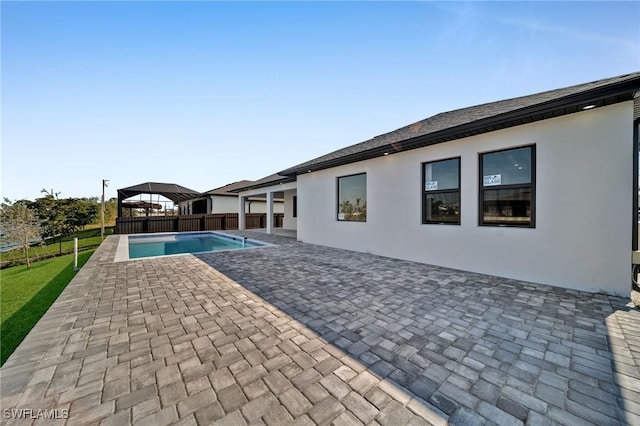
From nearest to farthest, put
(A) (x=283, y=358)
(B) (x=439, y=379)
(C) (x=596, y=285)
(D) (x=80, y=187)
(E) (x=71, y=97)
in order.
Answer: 1. (B) (x=439, y=379)
2. (A) (x=283, y=358)
3. (C) (x=596, y=285)
4. (E) (x=71, y=97)
5. (D) (x=80, y=187)

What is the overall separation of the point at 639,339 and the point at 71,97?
568 inches

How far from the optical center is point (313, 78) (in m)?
9.91

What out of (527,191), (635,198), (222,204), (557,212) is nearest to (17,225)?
(222,204)

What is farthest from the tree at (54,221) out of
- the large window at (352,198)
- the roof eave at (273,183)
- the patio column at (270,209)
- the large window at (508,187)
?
the large window at (508,187)

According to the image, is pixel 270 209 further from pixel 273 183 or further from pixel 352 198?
pixel 352 198

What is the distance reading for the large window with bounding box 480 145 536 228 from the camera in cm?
487

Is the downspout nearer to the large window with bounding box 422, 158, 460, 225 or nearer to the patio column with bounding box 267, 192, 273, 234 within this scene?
the large window with bounding box 422, 158, 460, 225

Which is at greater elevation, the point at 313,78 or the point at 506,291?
the point at 313,78

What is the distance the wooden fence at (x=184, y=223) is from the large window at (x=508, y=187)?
17406 mm

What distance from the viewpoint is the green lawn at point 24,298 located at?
3.59 m

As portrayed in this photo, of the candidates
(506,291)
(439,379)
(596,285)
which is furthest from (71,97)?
(596,285)

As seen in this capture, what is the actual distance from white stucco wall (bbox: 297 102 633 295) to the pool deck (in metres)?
0.60

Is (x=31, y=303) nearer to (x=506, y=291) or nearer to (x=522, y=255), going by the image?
(x=506, y=291)

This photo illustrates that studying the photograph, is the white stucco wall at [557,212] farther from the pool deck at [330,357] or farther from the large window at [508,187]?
the pool deck at [330,357]
